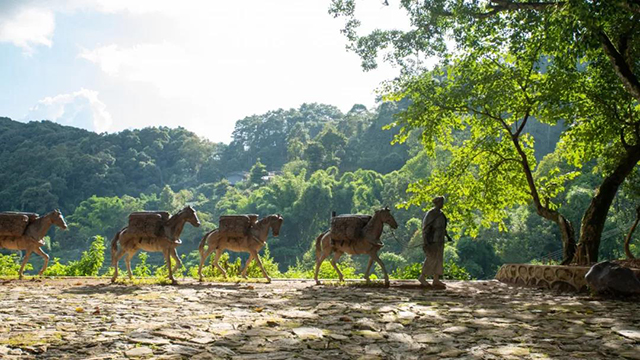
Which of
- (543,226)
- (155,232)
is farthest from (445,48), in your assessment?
(543,226)

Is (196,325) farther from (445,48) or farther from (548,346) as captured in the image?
(445,48)

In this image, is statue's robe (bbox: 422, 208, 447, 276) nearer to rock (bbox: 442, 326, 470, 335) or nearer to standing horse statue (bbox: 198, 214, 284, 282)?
standing horse statue (bbox: 198, 214, 284, 282)

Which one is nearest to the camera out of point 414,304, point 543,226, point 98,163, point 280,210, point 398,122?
point 414,304

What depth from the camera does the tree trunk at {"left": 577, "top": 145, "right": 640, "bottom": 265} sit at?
14453mm

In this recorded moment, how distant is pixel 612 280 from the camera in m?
10.3

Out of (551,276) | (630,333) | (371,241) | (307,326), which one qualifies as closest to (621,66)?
(551,276)

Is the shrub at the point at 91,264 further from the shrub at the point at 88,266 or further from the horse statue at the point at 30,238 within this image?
the horse statue at the point at 30,238

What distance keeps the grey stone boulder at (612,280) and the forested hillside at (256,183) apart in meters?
28.5

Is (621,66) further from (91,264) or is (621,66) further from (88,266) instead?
(88,266)

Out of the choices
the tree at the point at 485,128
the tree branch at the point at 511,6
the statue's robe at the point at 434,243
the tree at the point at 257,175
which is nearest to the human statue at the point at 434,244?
the statue's robe at the point at 434,243

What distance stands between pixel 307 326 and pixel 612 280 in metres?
6.54

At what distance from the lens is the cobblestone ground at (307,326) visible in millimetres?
5520

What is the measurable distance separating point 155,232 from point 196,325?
7001 millimetres

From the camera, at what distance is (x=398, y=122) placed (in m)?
17.0
